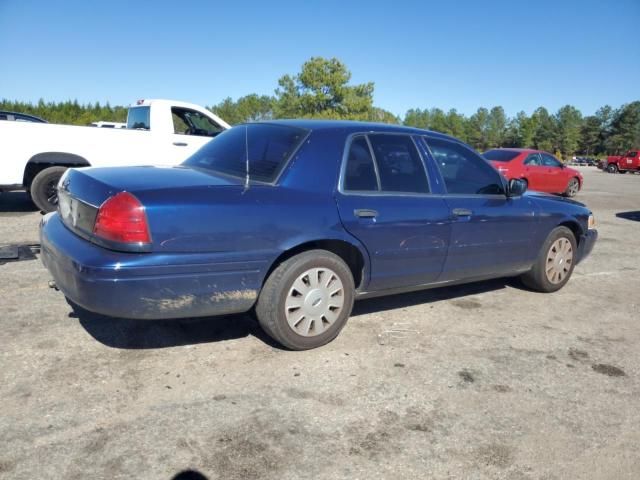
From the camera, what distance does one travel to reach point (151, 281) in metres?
2.87

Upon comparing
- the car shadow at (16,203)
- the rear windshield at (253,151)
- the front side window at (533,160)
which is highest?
the front side window at (533,160)

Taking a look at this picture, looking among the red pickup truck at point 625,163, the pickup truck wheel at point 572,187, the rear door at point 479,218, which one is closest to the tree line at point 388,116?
the red pickup truck at point 625,163

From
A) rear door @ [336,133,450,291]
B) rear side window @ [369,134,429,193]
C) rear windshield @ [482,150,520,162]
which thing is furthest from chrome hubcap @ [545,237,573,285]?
rear windshield @ [482,150,520,162]

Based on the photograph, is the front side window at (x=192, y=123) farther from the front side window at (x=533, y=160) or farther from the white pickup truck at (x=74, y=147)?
the front side window at (x=533, y=160)

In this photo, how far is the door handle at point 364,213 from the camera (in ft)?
11.7

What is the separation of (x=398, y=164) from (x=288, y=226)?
3.84 ft

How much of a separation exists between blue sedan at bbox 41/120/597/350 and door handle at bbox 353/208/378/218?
0.4 inches

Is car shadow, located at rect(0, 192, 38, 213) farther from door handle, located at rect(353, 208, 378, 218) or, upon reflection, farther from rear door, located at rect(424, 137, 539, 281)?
rear door, located at rect(424, 137, 539, 281)

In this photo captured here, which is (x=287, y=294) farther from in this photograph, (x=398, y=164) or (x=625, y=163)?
(x=625, y=163)

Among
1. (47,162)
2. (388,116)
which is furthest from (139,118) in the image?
(388,116)

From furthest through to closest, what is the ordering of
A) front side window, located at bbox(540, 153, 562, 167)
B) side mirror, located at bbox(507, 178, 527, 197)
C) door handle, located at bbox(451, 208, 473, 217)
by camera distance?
front side window, located at bbox(540, 153, 562, 167)
side mirror, located at bbox(507, 178, 527, 197)
door handle, located at bbox(451, 208, 473, 217)

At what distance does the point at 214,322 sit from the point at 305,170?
4.58 feet

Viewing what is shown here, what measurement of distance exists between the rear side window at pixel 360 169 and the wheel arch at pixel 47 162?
562 centimetres

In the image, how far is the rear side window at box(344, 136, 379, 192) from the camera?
3.65 meters
